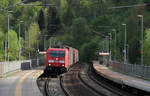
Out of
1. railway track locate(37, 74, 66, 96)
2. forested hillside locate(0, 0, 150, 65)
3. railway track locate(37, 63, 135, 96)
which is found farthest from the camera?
forested hillside locate(0, 0, 150, 65)

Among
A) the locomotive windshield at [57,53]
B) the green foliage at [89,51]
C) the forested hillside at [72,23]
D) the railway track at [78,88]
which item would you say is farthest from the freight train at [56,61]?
the green foliage at [89,51]

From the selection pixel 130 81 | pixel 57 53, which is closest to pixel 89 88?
pixel 130 81

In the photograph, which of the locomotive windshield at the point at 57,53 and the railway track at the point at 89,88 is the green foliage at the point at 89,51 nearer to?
the locomotive windshield at the point at 57,53

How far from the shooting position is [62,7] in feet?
534

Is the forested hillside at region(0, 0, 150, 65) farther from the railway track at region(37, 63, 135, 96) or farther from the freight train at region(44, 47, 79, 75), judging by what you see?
the railway track at region(37, 63, 135, 96)

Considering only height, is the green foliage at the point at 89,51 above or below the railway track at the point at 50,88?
below

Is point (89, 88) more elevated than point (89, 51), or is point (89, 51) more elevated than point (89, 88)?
point (89, 88)

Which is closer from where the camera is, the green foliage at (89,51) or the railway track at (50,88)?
the railway track at (50,88)

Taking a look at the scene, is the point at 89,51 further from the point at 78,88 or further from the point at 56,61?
the point at 78,88

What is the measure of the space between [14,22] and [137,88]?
126 m

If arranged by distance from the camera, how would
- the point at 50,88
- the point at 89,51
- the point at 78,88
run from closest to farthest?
the point at 50,88, the point at 78,88, the point at 89,51

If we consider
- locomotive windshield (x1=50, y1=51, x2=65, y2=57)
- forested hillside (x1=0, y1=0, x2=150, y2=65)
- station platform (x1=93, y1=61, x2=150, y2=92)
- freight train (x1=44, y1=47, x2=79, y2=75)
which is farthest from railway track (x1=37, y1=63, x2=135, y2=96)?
forested hillside (x1=0, y1=0, x2=150, y2=65)

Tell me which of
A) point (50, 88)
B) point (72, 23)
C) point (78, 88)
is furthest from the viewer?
point (72, 23)

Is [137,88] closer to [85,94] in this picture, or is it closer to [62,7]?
[85,94]
